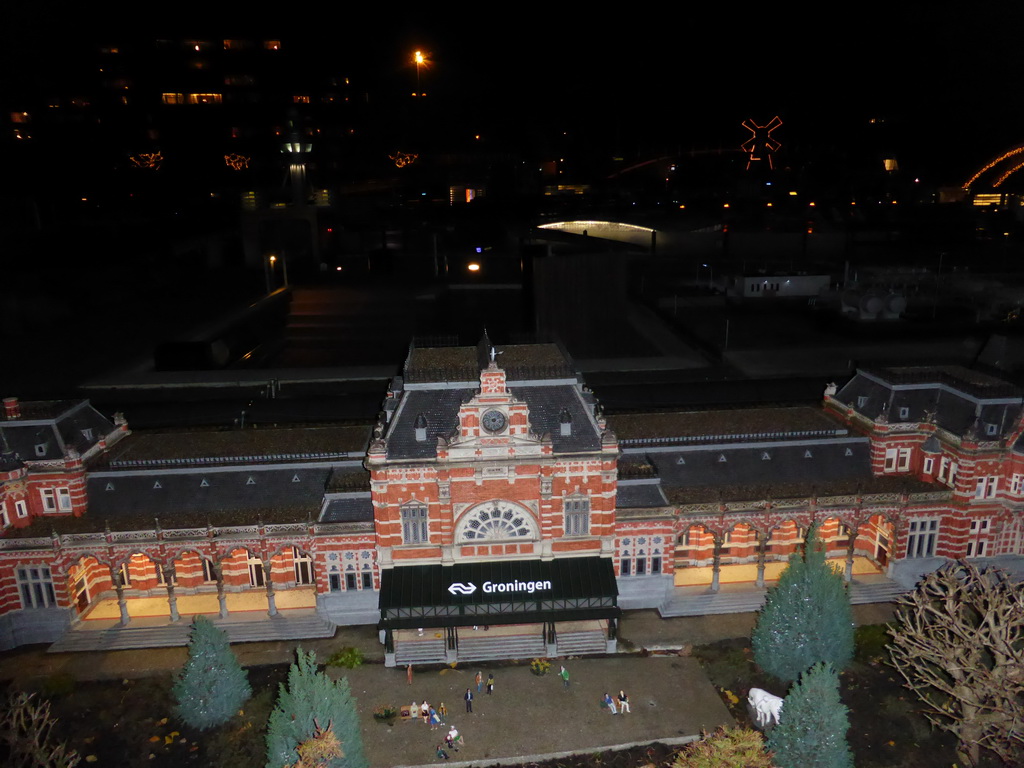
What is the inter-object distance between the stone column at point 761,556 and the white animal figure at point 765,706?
1277cm

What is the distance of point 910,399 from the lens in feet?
194

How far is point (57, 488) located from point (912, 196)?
577 feet

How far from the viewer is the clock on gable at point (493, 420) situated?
48.6 m

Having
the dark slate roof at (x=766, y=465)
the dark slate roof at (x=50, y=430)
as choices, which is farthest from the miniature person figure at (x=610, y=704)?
the dark slate roof at (x=50, y=430)

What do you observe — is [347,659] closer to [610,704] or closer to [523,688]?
[523,688]

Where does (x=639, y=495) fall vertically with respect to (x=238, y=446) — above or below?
below

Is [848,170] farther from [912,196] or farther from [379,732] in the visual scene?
[379,732]

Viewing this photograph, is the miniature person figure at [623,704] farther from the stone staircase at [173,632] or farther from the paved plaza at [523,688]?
the stone staircase at [173,632]

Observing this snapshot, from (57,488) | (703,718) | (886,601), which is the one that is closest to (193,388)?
(57,488)

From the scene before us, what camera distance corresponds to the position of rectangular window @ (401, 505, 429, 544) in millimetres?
50219

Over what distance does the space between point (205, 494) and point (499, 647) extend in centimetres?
2487

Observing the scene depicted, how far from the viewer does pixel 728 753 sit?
33.7m

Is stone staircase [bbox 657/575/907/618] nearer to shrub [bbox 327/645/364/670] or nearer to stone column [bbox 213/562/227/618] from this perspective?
shrub [bbox 327/645/364/670]

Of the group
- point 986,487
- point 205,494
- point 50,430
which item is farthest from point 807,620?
point 50,430
